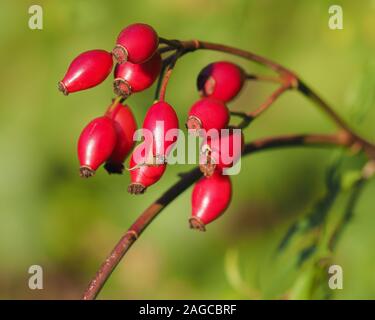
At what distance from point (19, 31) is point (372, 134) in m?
2.90

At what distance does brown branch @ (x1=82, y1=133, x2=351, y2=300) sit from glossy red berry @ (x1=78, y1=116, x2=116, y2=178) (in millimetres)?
239

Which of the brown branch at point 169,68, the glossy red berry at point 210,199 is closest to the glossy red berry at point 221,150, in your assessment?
the glossy red berry at point 210,199

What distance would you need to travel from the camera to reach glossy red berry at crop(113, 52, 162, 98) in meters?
2.41

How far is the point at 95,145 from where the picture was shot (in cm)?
240

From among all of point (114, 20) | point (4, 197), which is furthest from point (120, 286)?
point (114, 20)

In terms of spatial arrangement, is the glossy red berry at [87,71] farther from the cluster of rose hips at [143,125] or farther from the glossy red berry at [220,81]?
the glossy red berry at [220,81]

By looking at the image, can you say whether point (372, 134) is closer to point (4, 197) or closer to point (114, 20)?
point (114, 20)

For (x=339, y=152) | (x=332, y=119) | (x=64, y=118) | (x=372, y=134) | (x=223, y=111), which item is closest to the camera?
(x=223, y=111)

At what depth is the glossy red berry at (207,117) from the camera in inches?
93.0

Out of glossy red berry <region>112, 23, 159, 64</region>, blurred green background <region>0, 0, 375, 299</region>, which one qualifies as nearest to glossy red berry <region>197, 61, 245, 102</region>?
glossy red berry <region>112, 23, 159, 64</region>

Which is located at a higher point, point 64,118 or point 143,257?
point 64,118

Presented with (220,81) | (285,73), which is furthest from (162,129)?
(285,73)

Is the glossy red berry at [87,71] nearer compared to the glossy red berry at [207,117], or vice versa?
the glossy red berry at [207,117]

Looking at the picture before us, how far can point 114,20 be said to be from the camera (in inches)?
216
